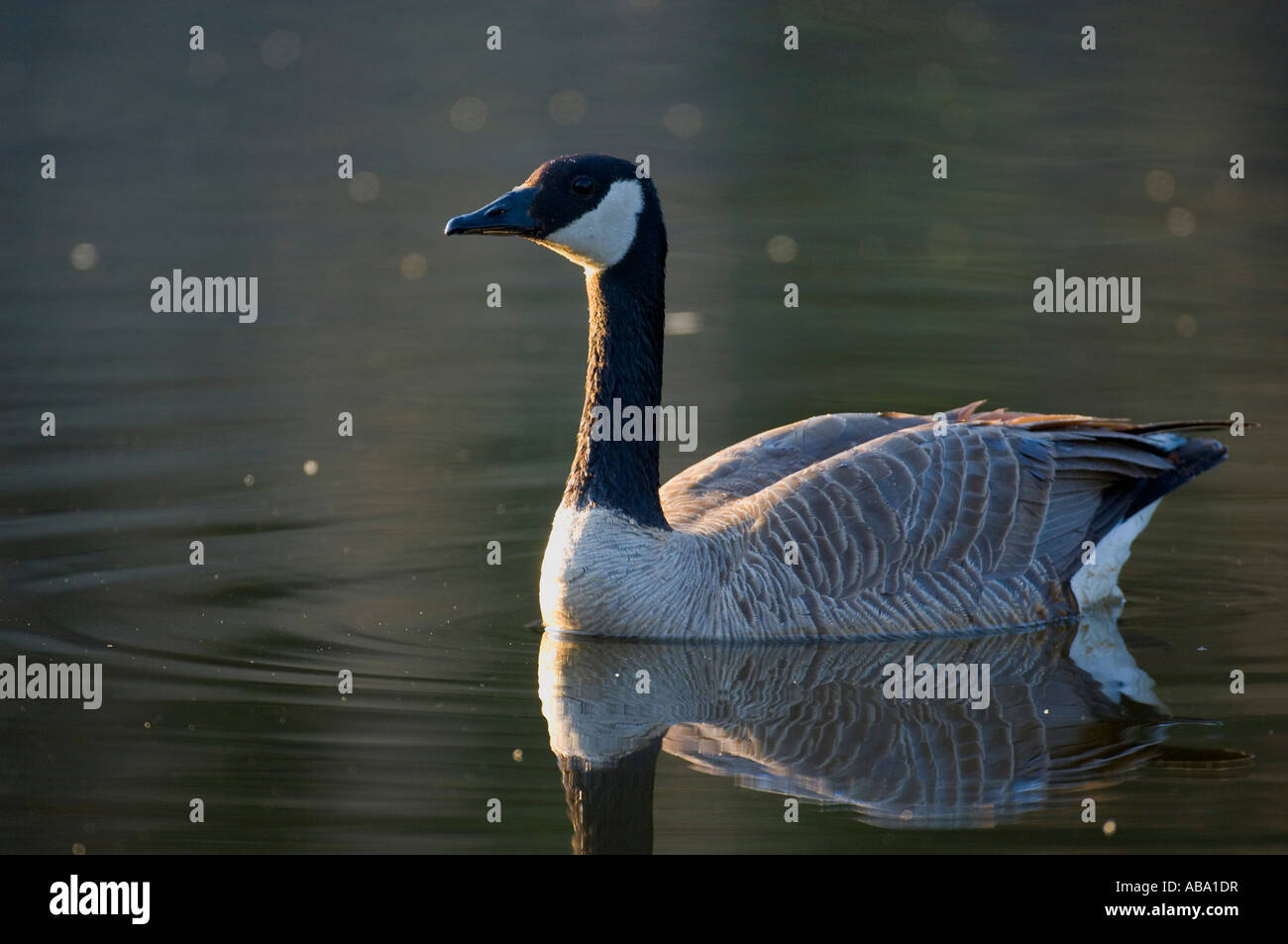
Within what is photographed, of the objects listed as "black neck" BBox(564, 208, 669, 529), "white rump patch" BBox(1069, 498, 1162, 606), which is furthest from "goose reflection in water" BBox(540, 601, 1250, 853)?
"black neck" BBox(564, 208, 669, 529)

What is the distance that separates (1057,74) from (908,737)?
2311cm

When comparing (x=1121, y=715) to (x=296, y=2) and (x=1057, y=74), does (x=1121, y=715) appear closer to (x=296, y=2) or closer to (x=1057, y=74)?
(x=1057, y=74)

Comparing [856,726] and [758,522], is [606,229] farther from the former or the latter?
[856,726]

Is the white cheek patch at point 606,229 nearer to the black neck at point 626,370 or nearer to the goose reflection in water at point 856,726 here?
the black neck at point 626,370

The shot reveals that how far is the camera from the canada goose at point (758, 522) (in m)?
11.1

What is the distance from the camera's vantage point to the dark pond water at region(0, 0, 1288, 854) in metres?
9.16

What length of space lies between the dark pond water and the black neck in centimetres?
88

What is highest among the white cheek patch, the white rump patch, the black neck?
the white cheek patch

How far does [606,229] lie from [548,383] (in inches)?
241

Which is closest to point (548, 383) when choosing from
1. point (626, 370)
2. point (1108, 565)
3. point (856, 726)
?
point (626, 370)

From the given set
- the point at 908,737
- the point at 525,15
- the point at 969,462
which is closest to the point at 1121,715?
the point at 908,737

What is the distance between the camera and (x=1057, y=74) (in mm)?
30969

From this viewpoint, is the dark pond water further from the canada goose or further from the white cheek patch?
the white cheek patch

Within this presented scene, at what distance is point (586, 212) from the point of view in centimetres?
1099
